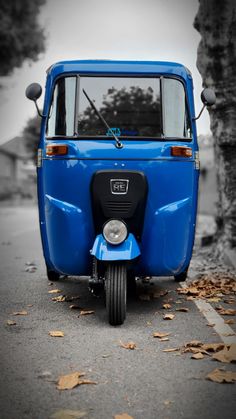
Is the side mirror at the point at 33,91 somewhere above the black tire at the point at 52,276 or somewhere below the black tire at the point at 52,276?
above

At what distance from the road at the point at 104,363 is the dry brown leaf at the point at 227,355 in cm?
7

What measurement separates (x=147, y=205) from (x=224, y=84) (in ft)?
14.2

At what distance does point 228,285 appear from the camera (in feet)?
22.6

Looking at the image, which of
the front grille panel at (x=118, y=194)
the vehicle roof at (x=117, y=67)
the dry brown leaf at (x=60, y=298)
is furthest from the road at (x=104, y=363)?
the vehicle roof at (x=117, y=67)

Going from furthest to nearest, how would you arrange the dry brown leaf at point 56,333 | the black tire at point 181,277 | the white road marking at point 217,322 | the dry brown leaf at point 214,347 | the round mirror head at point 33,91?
the black tire at point 181,277, the round mirror head at point 33,91, the dry brown leaf at point 56,333, the white road marking at point 217,322, the dry brown leaf at point 214,347

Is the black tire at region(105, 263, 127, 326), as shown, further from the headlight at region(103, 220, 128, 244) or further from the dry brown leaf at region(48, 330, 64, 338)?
the dry brown leaf at region(48, 330, 64, 338)

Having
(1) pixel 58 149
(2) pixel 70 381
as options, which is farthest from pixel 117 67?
(2) pixel 70 381

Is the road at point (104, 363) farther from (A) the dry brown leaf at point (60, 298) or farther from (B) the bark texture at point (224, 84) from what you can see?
(B) the bark texture at point (224, 84)

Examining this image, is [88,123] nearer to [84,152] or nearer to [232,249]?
[84,152]

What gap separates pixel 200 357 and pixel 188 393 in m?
0.70

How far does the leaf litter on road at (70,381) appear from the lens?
3625 mm

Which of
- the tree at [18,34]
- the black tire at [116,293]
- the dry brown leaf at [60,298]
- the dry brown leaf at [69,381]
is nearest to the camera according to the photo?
the dry brown leaf at [69,381]

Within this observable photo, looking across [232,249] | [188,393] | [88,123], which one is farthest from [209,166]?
[188,393]

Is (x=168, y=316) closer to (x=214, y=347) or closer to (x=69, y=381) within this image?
(x=214, y=347)
